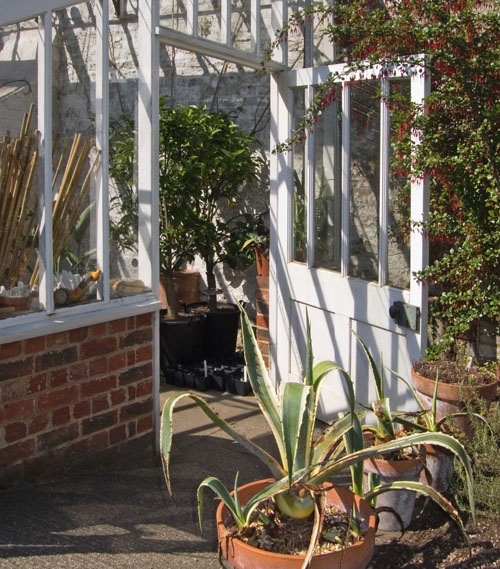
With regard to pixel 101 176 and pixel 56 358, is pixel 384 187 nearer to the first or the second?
pixel 101 176

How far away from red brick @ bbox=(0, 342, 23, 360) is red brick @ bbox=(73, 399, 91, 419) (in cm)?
49

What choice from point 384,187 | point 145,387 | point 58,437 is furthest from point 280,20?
point 58,437

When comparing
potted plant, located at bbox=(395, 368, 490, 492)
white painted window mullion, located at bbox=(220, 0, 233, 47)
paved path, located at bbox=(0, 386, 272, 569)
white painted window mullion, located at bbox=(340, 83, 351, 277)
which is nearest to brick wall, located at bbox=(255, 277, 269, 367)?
white painted window mullion, located at bbox=(340, 83, 351, 277)

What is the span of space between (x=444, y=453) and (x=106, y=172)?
224 centimetres

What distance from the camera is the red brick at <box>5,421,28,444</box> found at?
→ 397 cm

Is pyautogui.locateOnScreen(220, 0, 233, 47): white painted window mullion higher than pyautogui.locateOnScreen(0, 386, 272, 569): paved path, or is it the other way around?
pyautogui.locateOnScreen(220, 0, 233, 47): white painted window mullion

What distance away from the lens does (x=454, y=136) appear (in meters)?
4.38

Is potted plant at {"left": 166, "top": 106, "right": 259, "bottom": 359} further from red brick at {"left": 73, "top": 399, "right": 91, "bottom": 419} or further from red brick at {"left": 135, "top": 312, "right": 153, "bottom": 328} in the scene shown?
red brick at {"left": 73, "top": 399, "right": 91, "bottom": 419}

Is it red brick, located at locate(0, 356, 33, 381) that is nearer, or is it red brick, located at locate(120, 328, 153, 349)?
red brick, located at locate(0, 356, 33, 381)

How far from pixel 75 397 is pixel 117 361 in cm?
33

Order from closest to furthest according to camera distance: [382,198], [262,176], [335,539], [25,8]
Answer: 1. [335,539]
2. [25,8]
3. [382,198]
4. [262,176]

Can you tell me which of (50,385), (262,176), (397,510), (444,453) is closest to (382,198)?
(444,453)

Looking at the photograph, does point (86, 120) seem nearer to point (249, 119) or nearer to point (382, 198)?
point (382, 198)

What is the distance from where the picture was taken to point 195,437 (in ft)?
16.8
